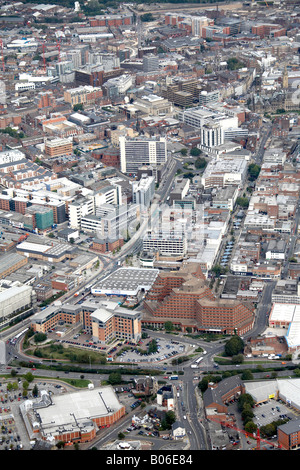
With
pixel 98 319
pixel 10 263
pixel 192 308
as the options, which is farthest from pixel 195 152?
pixel 98 319

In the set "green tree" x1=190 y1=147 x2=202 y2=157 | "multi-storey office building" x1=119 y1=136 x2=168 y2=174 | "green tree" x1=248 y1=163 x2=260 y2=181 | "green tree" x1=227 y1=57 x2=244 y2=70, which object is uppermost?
"green tree" x1=227 y1=57 x2=244 y2=70

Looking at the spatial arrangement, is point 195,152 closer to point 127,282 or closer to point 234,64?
point 127,282

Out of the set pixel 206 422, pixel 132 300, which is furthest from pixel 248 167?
pixel 206 422

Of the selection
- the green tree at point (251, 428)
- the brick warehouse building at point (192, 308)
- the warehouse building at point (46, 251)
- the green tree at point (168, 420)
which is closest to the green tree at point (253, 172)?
A: the warehouse building at point (46, 251)

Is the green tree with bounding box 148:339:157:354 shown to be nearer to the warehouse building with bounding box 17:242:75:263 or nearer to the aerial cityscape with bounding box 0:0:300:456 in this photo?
the aerial cityscape with bounding box 0:0:300:456

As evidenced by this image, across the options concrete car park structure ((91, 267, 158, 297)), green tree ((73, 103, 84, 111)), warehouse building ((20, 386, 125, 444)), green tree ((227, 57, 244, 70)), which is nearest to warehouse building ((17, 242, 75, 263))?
concrete car park structure ((91, 267, 158, 297))

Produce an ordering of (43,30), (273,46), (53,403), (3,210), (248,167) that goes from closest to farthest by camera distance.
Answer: (53,403) → (3,210) → (248,167) → (273,46) → (43,30)

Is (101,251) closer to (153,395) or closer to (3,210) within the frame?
(3,210)
